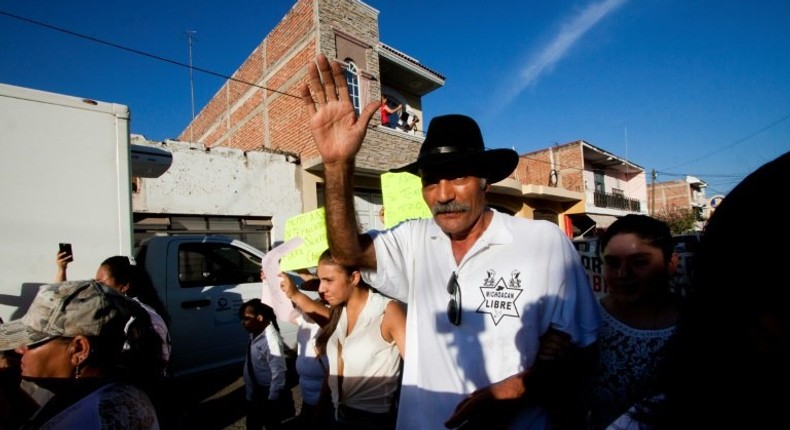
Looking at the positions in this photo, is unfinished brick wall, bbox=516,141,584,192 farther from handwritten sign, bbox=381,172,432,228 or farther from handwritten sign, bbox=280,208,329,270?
handwritten sign, bbox=280,208,329,270

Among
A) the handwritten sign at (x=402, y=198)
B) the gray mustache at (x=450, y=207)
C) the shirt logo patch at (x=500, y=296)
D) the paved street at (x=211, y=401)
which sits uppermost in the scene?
the handwritten sign at (x=402, y=198)

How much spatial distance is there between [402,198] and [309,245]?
0.85 m

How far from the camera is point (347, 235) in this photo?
4.99ft

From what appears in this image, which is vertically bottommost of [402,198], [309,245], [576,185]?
[309,245]

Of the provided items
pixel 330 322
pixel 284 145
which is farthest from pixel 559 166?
pixel 330 322

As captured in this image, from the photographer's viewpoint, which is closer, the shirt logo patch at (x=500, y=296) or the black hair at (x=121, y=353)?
the shirt logo patch at (x=500, y=296)

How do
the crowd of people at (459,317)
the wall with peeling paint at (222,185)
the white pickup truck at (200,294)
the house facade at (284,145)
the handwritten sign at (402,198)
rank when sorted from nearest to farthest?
the crowd of people at (459,317), the handwritten sign at (402,198), the white pickup truck at (200,294), the wall with peeling paint at (222,185), the house facade at (284,145)

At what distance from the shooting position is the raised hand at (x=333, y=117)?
1500 millimetres

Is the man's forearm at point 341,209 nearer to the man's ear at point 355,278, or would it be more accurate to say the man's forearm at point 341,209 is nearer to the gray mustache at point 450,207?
the gray mustache at point 450,207

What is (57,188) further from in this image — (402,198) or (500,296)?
(500,296)

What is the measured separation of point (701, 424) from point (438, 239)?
3.68 feet


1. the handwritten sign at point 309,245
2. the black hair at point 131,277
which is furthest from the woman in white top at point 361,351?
the black hair at point 131,277

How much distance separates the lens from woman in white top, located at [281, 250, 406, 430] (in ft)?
7.31

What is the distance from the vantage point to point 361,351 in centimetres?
229
